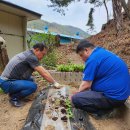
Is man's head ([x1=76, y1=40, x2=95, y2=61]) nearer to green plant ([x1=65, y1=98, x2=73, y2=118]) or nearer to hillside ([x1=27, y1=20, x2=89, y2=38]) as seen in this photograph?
green plant ([x1=65, y1=98, x2=73, y2=118])

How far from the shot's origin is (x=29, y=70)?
22.3 ft

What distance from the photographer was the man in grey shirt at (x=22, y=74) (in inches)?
259

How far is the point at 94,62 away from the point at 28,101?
199 centimetres

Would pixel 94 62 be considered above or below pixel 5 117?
above

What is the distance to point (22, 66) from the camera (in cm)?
666

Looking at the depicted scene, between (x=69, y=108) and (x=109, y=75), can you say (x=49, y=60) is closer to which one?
(x=109, y=75)

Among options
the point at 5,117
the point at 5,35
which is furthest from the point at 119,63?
the point at 5,35

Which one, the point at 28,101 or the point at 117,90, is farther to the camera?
the point at 28,101

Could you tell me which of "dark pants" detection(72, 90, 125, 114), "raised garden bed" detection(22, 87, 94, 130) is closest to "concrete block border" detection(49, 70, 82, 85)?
"raised garden bed" detection(22, 87, 94, 130)

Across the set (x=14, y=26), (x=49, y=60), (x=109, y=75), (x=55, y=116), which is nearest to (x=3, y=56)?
(x=49, y=60)

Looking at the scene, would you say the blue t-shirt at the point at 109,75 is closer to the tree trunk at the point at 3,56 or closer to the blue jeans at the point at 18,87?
the blue jeans at the point at 18,87

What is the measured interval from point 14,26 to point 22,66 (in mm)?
7499

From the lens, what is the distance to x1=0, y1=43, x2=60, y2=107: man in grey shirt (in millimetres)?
6566

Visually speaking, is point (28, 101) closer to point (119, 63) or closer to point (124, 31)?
point (119, 63)
